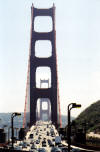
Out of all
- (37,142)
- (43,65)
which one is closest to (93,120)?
(43,65)

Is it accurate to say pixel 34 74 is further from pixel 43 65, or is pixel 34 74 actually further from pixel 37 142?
pixel 37 142

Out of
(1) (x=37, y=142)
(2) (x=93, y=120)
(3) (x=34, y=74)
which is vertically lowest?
(1) (x=37, y=142)

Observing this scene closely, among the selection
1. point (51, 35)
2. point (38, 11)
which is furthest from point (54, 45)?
point (38, 11)

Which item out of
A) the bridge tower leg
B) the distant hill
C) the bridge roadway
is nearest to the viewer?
the bridge roadway

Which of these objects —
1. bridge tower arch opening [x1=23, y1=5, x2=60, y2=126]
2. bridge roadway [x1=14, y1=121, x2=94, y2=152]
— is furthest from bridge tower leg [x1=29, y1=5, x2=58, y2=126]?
bridge roadway [x1=14, y1=121, x2=94, y2=152]

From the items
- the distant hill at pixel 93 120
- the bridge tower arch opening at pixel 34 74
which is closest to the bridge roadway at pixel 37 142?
the bridge tower arch opening at pixel 34 74

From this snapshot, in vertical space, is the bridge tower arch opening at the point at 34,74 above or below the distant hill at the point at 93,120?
above

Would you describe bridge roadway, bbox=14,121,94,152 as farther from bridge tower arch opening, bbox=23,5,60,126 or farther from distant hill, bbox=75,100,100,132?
distant hill, bbox=75,100,100,132

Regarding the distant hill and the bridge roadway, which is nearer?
the bridge roadway

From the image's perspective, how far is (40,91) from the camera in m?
75.2

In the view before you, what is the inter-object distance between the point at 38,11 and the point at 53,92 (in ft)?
65.2

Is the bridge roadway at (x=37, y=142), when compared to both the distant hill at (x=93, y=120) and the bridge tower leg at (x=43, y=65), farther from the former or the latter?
the distant hill at (x=93, y=120)

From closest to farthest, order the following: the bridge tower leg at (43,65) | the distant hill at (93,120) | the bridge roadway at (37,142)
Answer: the bridge roadway at (37,142) → the bridge tower leg at (43,65) → the distant hill at (93,120)

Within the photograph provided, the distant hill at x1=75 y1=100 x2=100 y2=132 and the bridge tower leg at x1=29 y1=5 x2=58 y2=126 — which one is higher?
the bridge tower leg at x1=29 y1=5 x2=58 y2=126
